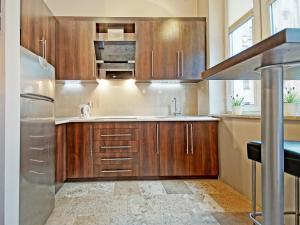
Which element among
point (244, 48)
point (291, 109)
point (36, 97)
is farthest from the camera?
point (244, 48)

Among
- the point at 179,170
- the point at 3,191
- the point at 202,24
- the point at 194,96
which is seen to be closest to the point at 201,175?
the point at 179,170

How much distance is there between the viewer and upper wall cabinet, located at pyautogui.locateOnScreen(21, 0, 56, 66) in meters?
2.45

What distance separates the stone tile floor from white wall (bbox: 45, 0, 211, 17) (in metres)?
2.52

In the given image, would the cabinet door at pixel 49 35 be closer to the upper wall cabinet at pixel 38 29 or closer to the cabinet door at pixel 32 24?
the upper wall cabinet at pixel 38 29

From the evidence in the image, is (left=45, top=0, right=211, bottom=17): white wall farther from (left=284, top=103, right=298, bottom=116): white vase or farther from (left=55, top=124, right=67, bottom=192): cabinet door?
(left=284, top=103, right=298, bottom=116): white vase

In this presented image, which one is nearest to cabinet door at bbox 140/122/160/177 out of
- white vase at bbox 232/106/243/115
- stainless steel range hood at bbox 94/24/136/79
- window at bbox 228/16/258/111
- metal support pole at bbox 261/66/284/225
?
stainless steel range hood at bbox 94/24/136/79

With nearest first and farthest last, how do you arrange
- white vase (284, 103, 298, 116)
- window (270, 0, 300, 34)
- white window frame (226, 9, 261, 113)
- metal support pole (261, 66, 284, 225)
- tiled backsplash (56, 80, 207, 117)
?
metal support pole (261, 66, 284, 225) < white vase (284, 103, 298, 116) < window (270, 0, 300, 34) < white window frame (226, 9, 261, 113) < tiled backsplash (56, 80, 207, 117)

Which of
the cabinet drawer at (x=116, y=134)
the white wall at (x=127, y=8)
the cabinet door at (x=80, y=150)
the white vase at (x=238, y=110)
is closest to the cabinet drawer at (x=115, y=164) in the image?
the cabinet door at (x=80, y=150)

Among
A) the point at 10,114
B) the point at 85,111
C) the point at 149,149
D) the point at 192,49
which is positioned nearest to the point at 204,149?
the point at 149,149

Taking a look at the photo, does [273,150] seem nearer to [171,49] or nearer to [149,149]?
[149,149]

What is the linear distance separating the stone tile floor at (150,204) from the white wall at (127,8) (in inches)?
99.1

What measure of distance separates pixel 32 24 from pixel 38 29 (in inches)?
8.6

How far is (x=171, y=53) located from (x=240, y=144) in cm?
166

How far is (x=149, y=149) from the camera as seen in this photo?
143 inches
